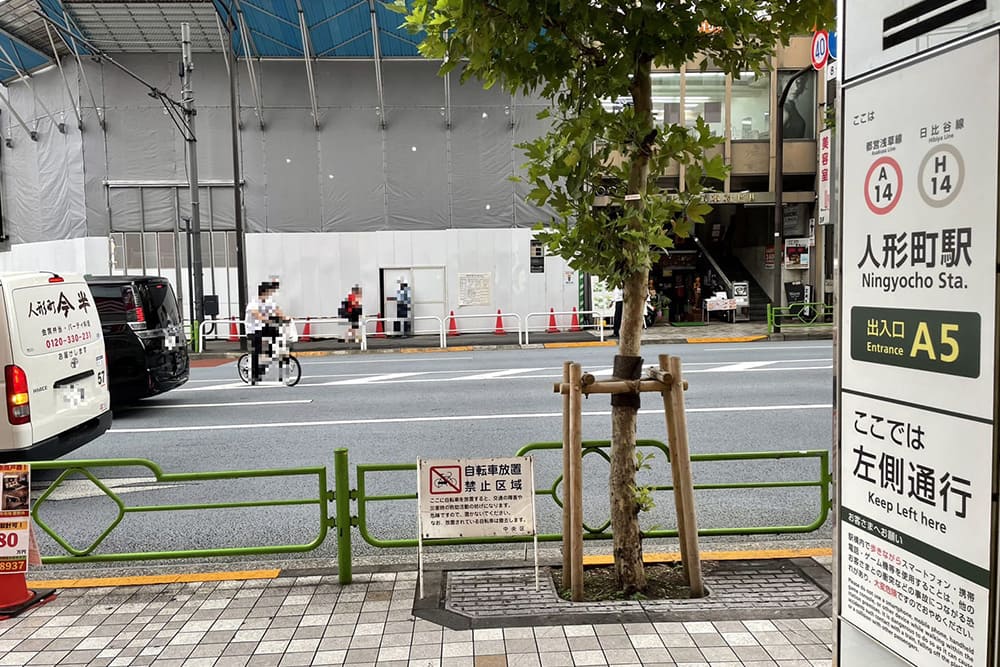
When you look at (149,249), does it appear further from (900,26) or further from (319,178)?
(900,26)

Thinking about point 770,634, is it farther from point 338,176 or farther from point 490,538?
point 338,176

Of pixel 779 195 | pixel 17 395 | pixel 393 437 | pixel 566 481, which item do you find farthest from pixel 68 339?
pixel 779 195

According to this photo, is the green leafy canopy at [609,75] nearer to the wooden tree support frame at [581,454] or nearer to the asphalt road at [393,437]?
the wooden tree support frame at [581,454]

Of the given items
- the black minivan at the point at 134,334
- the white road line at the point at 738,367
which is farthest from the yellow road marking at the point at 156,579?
the white road line at the point at 738,367

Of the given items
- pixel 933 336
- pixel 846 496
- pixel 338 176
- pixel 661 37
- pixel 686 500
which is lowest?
pixel 686 500

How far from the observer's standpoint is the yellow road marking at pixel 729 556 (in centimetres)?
557

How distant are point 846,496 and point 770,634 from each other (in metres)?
2.02

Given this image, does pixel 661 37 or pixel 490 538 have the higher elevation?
pixel 661 37

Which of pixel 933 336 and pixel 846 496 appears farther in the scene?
pixel 846 496

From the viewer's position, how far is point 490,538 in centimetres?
527

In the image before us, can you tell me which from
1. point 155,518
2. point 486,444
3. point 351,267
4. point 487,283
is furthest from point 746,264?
point 155,518

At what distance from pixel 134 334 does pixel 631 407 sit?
8.97m

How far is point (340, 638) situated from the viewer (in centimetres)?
439

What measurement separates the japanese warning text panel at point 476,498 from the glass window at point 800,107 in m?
24.8
